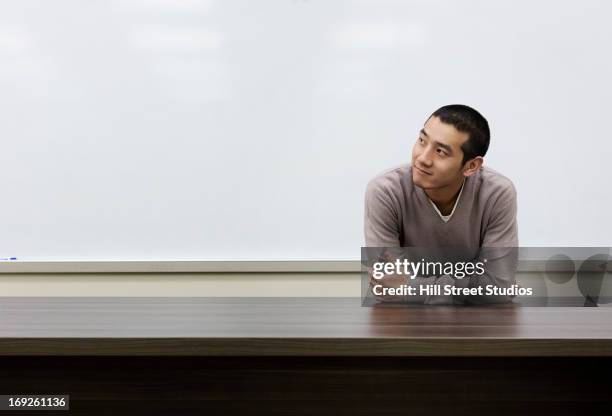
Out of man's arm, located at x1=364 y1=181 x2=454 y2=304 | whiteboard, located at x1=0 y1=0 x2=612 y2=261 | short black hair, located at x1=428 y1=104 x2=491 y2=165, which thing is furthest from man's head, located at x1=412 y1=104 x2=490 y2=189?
whiteboard, located at x1=0 y1=0 x2=612 y2=261

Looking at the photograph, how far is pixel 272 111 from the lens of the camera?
2350 millimetres

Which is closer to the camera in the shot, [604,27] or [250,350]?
[250,350]

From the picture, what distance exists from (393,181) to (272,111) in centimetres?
85

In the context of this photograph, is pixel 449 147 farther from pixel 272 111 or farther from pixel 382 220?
pixel 272 111

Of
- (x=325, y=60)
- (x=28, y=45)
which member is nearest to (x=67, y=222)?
(x=28, y=45)

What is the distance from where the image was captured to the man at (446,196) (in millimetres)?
1620

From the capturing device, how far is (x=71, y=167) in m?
2.38

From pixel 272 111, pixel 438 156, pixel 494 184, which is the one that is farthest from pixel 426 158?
pixel 272 111

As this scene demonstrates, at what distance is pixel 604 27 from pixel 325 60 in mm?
1222
